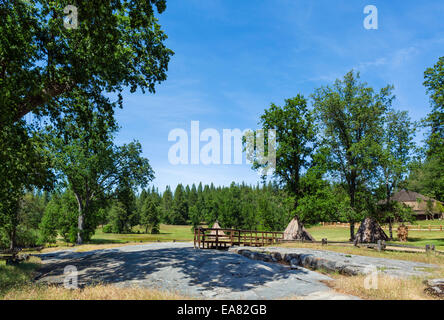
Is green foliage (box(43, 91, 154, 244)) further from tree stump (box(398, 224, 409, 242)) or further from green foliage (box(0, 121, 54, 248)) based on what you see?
tree stump (box(398, 224, 409, 242))

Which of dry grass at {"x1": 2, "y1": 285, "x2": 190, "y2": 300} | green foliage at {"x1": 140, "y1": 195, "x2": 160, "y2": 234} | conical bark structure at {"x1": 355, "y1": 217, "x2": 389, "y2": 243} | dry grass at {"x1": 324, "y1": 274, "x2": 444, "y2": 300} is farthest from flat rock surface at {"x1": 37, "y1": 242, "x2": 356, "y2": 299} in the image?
green foliage at {"x1": 140, "y1": 195, "x2": 160, "y2": 234}

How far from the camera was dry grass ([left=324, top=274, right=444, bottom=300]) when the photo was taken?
7.78 meters

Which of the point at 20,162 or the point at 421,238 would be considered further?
the point at 421,238

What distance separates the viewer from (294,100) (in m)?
31.7

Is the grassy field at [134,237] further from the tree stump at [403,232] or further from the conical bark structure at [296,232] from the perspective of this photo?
the tree stump at [403,232]

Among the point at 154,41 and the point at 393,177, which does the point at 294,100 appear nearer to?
the point at 393,177

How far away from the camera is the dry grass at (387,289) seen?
7.78m

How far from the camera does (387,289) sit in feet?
27.2

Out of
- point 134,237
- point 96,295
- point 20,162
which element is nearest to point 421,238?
point 96,295

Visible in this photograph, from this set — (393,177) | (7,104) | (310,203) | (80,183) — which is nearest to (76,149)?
(80,183)

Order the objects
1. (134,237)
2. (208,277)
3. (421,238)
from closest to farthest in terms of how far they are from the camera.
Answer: (208,277), (421,238), (134,237)

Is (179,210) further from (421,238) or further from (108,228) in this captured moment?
(421,238)

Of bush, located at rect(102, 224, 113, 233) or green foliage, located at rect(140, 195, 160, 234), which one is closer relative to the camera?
bush, located at rect(102, 224, 113, 233)

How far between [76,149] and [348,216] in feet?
110
